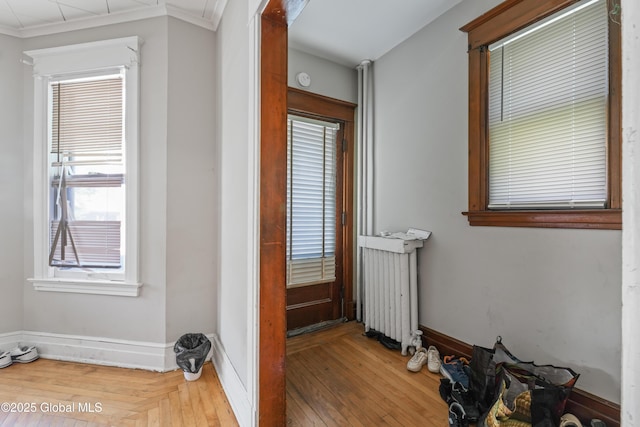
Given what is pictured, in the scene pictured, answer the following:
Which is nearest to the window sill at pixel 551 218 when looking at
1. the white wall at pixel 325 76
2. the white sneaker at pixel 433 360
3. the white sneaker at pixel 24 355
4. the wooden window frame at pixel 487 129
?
the wooden window frame at pixel 487 129

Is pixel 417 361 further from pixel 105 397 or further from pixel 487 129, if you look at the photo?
pixel 105 397

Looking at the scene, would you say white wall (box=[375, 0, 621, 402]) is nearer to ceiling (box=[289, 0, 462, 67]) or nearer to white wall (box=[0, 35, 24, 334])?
ceiling (box=[289, 0, 462, 67])

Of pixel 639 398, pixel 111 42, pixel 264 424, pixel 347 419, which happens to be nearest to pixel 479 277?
pixel 347 419

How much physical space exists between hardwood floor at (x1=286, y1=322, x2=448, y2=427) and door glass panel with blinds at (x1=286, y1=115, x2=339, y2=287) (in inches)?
26.6

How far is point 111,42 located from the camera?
7.03 ft

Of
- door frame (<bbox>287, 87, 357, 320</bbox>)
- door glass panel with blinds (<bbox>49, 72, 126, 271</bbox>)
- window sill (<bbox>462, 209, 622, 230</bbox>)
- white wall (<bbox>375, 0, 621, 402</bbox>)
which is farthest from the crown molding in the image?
window sill (<bbox>462, 209, 622, 230</bbox>)

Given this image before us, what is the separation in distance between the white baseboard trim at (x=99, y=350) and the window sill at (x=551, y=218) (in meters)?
2.15

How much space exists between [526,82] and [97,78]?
2.99 meters

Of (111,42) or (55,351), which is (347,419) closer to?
(55,351)

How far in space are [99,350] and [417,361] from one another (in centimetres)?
232

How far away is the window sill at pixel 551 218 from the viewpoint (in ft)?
4.69

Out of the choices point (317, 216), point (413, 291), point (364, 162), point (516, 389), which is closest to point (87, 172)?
point (317, 216)

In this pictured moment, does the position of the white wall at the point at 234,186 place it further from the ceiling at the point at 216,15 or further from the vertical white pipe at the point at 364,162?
the vertical white pipe at the point at 364,162

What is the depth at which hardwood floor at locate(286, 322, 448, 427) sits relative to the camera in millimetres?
1602
